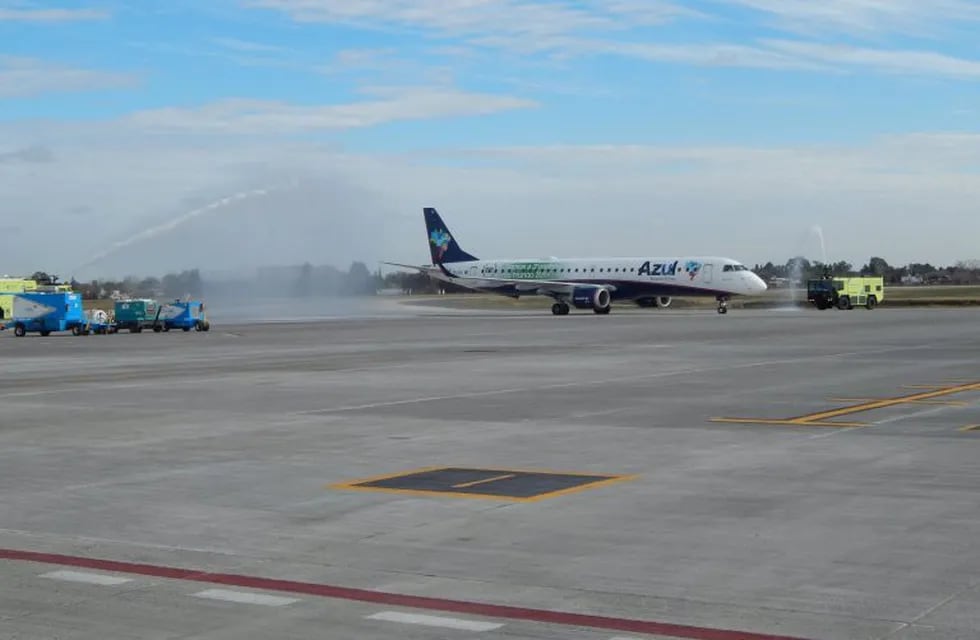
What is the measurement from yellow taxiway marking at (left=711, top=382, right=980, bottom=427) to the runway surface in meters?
0.11

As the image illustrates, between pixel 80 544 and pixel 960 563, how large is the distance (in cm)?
811

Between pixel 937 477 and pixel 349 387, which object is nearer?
pixel 937 477

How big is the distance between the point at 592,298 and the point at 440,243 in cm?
1963

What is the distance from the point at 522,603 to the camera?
988cm

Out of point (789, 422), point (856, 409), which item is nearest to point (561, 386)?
point (856, 409)

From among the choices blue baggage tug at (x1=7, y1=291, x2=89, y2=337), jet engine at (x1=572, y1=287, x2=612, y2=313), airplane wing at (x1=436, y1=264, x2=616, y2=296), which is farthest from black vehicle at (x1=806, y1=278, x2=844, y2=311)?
blue baggage tug at (x1=7, y1=291, x2=89, y2=337)

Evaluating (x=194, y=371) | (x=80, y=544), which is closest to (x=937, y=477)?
(x=80, y=544)

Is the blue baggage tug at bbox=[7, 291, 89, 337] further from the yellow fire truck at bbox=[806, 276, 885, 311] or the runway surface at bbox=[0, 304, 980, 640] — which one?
the yellow fire truck at bbox=[806, 276, 885, 311]

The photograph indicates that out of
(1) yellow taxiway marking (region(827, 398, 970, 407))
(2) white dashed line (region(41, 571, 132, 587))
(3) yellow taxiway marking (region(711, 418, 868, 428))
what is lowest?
(2) white dashed line (region(41, 571, 132, 587))

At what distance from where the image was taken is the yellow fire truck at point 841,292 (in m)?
108

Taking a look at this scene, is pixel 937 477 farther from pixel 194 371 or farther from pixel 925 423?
pixel 194 371

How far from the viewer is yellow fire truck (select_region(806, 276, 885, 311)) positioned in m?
108

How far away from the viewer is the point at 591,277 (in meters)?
95.8

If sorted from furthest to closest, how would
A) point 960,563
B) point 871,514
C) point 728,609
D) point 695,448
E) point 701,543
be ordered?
point 695,448 < point 871,514 < point 701,543 < point 960,563 < point 728,609
